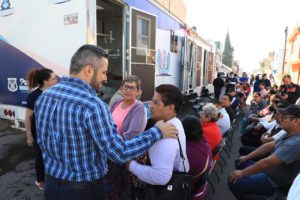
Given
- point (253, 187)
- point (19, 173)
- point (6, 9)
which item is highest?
point (6, 9)

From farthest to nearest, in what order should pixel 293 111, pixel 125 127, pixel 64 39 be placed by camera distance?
1. pixel 64 39
2. pixel 293 111
3. pixel 125 127

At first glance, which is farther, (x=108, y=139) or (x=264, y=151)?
(x=264, y=151)

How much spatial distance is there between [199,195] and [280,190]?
90 cm

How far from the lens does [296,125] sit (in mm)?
2660

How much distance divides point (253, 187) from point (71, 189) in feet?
6.53

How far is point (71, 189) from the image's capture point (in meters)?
1.39

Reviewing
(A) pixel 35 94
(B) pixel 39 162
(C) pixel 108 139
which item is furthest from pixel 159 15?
(C) pixel 108 139

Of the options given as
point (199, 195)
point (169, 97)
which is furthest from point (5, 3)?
point (199, 195)

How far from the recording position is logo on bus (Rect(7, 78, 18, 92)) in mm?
4240

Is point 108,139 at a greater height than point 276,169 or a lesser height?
greater

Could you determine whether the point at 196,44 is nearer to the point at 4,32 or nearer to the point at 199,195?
the point at 4,32

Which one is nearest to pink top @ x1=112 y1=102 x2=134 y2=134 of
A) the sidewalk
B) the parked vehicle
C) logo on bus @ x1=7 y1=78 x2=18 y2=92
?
the parked vehicle

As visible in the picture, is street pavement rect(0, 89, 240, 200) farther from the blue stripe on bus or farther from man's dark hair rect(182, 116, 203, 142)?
the blue stripe on bus

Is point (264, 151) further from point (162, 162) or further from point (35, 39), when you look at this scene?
point (35, 39)
